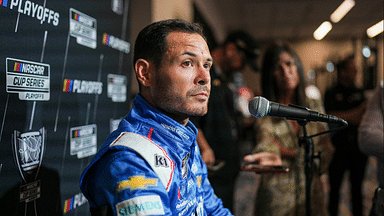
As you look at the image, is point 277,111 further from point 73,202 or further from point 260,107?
point 73,202

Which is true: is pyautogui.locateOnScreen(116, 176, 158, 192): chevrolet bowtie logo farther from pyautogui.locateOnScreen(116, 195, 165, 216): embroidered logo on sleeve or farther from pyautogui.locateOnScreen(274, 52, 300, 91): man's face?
pyautogui.locateOnScreen(274, 52, 300, 91): man's face

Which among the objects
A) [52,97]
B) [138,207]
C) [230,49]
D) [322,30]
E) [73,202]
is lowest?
[73,202]

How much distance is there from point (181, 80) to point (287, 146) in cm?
102

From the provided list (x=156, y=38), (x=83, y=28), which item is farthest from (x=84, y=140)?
(x=156, y=38)

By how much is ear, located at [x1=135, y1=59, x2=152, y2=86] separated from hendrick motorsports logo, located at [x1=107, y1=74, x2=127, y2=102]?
25.8 inches

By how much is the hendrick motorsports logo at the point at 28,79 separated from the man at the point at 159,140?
14.6 inches

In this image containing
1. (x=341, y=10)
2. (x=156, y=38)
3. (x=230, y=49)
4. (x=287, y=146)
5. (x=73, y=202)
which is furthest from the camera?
(x=341, y=10)

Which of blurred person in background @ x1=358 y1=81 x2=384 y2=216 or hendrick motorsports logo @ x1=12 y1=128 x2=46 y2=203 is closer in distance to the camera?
hendrick motorsports logo @ x1=12 y1=128 x2=46 y2=203

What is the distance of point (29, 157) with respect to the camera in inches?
38.3

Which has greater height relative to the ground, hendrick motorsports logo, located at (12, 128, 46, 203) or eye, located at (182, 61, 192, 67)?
eye, located at (182, 61, 192, 67)

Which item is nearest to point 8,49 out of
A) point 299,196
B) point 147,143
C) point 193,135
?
point 147,143

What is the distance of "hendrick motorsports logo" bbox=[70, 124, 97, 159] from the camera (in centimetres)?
124

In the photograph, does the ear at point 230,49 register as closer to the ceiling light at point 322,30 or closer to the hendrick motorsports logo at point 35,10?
the hendrick motorsports logo at point 35,10

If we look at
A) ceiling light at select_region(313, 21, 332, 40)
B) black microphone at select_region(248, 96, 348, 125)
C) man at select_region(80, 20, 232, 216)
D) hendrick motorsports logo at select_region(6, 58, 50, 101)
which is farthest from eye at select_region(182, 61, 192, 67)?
ceiling light at select_region(313, 21, 332, 40)
